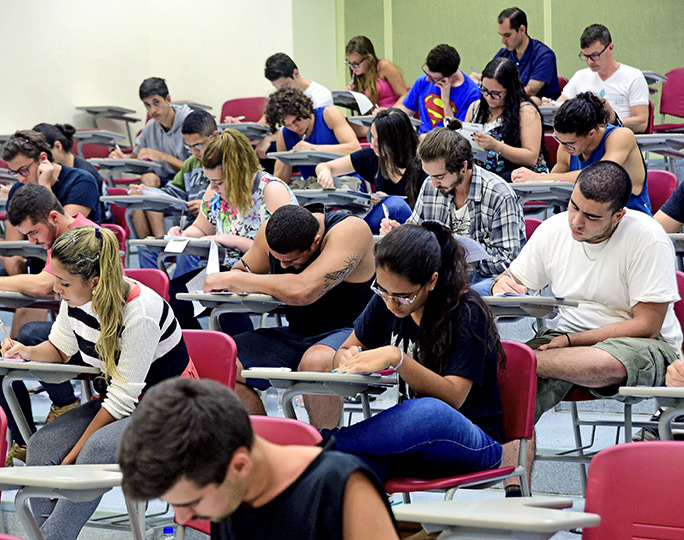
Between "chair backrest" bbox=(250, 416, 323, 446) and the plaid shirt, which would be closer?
"chair backrest" bbox=(250, 416, 323, 446)

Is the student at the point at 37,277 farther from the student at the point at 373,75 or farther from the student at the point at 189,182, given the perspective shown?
the student at the point at 373,75

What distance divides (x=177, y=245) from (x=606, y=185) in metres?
1.75

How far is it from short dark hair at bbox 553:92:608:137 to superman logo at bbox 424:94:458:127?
201 cm

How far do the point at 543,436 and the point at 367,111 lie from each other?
314 centimetres

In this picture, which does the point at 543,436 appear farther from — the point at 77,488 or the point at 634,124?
the point at 634,124

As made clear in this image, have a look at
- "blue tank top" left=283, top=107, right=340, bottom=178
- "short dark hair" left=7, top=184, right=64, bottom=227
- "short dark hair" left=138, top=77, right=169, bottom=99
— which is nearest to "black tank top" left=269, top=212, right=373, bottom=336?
"short dark hair" left=7, top=184, right=64, bottom=227

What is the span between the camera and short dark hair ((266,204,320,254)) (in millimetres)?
3111

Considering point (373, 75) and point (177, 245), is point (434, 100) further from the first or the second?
point (177, 245)

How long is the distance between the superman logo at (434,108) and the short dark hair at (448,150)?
6.94ft

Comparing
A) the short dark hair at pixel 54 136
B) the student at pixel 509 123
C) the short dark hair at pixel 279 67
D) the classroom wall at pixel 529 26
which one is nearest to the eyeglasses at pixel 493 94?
the student at pixel 509 123

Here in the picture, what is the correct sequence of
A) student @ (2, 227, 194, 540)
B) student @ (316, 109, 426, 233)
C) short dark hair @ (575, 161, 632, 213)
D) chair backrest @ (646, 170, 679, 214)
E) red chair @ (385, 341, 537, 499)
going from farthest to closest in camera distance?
student @ (316, 109, 426, 233) < chair backrest @ (646, 170, 679, 214) < short dark hair @ (575, 161, 632, 213) < student @ (2, 227, 194, 540) < red chair @ (385, 341, 537, 499)

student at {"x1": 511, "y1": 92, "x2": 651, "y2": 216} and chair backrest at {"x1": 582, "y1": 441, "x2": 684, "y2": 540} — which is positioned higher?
student at {"x1": 511, "y1": 92, "x2": 651, "y2": 216}

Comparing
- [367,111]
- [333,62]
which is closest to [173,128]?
[367,111]

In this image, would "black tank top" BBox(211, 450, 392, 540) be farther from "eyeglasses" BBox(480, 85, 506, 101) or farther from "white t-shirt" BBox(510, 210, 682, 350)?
"eyeglasses" BBox(480, 85, 506, 101)
